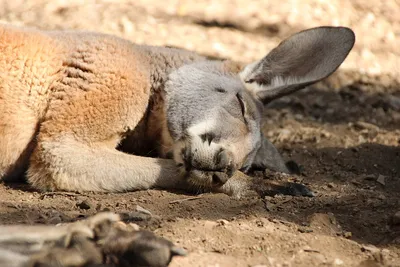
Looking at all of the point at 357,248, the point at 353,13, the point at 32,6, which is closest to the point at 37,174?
the point at 357,248

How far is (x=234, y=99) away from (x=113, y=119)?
863 mm

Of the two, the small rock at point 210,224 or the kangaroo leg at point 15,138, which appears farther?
the kangaroo leg at point 15,138

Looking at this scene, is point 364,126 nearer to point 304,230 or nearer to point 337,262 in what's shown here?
point 304,230

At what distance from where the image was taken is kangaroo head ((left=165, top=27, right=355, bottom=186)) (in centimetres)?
443

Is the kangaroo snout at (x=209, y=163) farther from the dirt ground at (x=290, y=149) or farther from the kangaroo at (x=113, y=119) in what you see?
the dirt ground at (x=290, y=149)

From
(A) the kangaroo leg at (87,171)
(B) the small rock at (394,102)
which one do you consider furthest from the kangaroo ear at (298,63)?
(B) the small rock at (394,102)

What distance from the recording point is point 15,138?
14.9 feet

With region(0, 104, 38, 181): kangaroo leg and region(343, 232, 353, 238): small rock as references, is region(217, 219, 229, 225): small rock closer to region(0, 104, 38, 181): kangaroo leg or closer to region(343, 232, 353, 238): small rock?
region(343, 232, 353, 238): small rock

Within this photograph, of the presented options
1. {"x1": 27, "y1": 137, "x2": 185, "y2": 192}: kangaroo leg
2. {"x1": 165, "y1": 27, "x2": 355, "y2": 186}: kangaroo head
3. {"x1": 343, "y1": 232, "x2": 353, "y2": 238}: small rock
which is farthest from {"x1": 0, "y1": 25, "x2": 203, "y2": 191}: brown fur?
{"x1": 343, "y1": 232, "x2": 353, "y2": 238}: small rock

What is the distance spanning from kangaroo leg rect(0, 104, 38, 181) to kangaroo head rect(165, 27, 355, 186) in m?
0.94

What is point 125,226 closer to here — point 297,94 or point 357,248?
point 357,248

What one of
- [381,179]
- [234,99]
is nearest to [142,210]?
[234,99]

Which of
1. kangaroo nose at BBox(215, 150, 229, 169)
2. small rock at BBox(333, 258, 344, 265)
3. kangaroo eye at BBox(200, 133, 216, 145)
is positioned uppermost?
kangaroo eye at BBox(200, 133, 216, 145)

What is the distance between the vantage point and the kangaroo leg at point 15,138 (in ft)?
14.7
